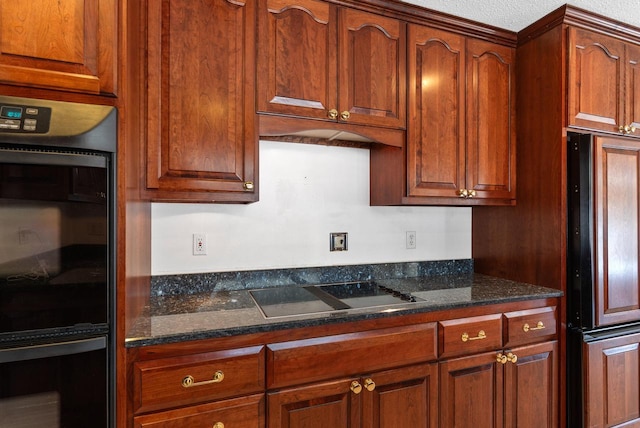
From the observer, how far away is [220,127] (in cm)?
146

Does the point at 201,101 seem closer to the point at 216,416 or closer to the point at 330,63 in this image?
the point at 330,63

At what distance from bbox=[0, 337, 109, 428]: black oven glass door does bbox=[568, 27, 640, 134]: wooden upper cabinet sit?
2.25 m

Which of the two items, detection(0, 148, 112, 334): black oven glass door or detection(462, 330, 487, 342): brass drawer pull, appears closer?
detection(0, 148, 112, 334): black oven glass door

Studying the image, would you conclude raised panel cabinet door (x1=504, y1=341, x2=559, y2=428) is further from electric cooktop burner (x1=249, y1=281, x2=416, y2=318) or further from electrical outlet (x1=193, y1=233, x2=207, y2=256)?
electrical outlet (x1=193, y1=233, x2=207, y2=256)

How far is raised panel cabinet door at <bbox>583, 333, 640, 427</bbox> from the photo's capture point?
5.78 ft

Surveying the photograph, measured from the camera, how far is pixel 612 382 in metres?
1.83

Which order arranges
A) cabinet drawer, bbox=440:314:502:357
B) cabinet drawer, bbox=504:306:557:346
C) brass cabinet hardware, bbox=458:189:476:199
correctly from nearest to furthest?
cabinet drawer, bbox=440:314:502:357
cabinet drawer, bbox=504:306:557:346
brass cabinet hardware, bbox=458:189:476:199

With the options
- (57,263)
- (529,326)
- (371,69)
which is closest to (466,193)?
(529,326)

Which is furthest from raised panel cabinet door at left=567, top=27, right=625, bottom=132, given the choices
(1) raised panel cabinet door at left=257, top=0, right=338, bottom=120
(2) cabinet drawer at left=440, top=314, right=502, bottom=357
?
(1) raised panel cabinet door at left=257, top=0, right=338, bottom=120

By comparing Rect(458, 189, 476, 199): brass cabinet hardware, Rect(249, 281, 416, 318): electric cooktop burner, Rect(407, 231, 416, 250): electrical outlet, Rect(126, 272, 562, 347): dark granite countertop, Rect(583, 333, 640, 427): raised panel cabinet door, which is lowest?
Rect(583, 333, 640, 427): raised panel cabinet door

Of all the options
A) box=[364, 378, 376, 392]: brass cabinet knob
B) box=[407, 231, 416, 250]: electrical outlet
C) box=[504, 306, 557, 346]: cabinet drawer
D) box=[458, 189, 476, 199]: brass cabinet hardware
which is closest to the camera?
box=[364, 378, 376, 392]: brass cabinet knob

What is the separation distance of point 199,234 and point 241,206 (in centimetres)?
25

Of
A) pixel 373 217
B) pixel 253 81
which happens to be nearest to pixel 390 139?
pixel 373 217

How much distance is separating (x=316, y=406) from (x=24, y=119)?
4.26 feet
